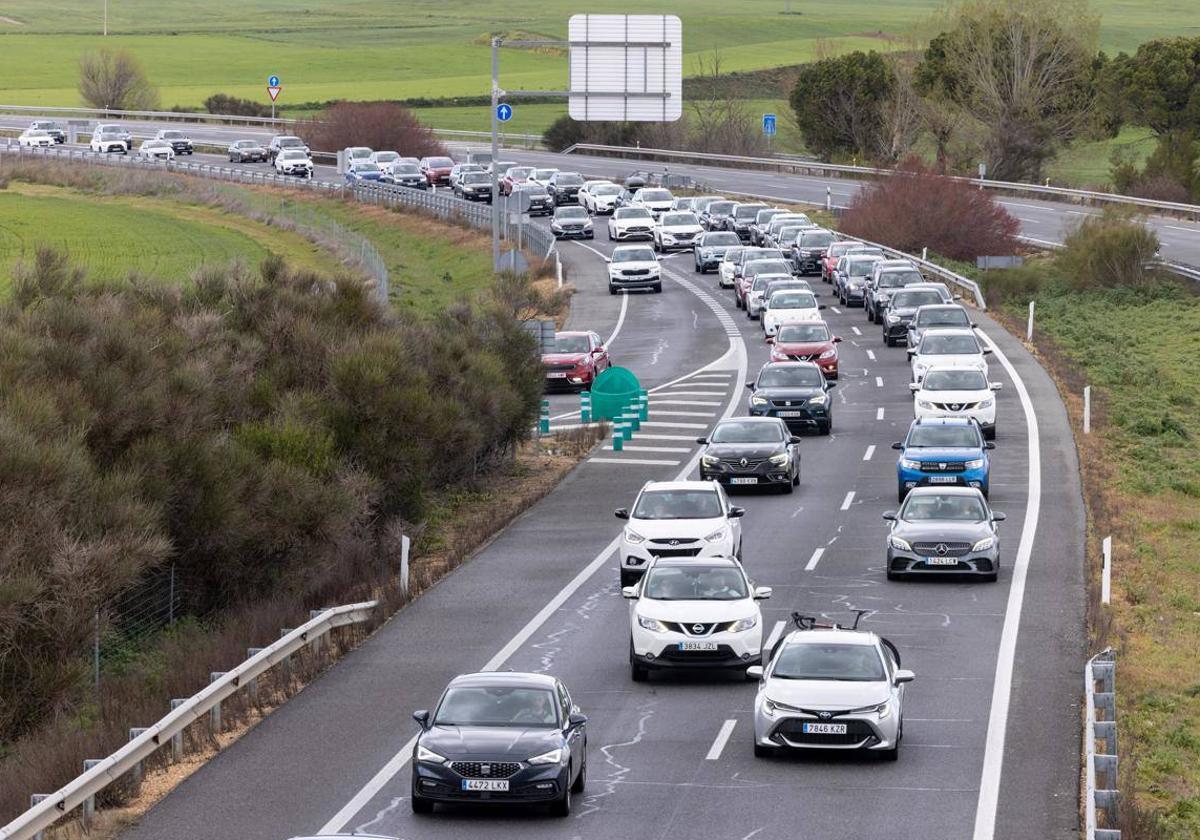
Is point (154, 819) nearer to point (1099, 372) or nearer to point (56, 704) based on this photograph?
point (56, 704)

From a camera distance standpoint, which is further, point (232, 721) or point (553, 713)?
point (232, 721)

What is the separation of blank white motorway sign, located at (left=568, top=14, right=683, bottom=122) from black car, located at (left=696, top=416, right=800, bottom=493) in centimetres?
2241

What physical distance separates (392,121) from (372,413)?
3344 inches

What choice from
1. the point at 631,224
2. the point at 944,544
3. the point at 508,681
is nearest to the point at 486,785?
the point at 508,681

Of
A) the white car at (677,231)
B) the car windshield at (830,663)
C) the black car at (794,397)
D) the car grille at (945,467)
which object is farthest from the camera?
the white car at (677,231)

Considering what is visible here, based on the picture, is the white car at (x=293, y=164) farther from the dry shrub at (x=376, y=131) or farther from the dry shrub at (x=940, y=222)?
the dry shrub at (x=940, y=222)

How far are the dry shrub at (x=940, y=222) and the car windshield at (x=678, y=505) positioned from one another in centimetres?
4819

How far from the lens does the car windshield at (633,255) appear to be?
69500 mm

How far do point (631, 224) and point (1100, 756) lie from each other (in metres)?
64.5

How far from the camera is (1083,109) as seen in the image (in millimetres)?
102625

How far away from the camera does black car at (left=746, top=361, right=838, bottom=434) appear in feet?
140

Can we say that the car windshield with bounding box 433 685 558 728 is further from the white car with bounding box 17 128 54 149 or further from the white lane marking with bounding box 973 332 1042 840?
the white car with bounding box 17 128 54 149

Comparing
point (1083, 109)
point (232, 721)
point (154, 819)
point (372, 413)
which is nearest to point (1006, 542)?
point (372, 413)

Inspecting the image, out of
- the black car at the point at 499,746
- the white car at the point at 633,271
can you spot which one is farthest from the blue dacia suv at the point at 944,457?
the white car at the point at 633,271
